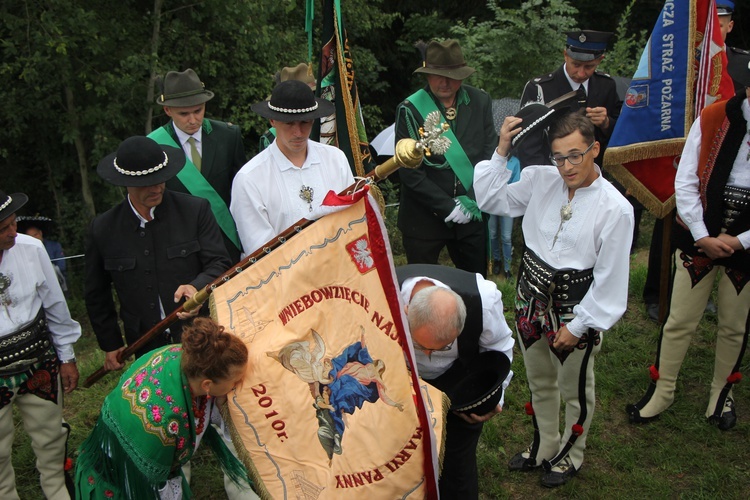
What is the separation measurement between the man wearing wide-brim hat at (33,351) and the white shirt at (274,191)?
1.09 m

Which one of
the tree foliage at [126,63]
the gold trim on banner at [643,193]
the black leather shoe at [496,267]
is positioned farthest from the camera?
the tree foliage at [126,63]

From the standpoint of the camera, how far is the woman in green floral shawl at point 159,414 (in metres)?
2.90

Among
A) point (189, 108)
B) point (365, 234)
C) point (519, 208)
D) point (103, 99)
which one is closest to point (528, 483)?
point (519, 208)

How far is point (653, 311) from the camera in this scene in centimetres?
579

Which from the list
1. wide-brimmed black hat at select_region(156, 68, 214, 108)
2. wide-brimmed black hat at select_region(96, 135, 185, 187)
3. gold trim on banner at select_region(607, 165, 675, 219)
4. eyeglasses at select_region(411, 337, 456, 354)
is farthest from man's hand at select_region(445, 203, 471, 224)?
wide-brimmed black hat at select_region(96, 135, 185, 187)

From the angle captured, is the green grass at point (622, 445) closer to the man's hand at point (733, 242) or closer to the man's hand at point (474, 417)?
the man's hand at point (474, 417)

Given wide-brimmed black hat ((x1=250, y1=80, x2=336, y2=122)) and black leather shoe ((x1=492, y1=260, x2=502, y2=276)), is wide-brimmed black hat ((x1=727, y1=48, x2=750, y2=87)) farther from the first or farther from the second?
black leather shoe ((x1=492, y1=260, x2=502, y2=276))

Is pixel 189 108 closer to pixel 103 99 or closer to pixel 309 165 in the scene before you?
pixel 309 165

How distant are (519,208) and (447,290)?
119cm

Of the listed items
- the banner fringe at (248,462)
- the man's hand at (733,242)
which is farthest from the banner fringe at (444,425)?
the man's hand at (733,242)

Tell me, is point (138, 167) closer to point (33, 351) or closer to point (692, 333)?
point (33, 351)

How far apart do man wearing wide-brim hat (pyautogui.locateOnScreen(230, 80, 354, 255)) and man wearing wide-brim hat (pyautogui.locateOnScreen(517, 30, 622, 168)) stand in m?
1.50

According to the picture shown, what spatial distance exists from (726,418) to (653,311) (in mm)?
1384

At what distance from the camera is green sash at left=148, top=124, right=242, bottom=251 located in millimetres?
4727
